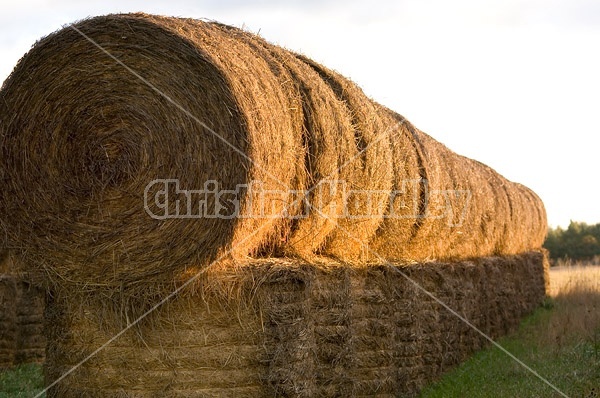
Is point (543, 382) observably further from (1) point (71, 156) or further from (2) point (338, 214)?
(1) point (71, 156)

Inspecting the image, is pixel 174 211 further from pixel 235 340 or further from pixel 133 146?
pixel 235 340

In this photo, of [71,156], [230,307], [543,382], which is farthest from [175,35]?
[543,382]

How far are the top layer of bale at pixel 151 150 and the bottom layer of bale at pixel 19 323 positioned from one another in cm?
522

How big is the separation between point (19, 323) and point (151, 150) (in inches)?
246

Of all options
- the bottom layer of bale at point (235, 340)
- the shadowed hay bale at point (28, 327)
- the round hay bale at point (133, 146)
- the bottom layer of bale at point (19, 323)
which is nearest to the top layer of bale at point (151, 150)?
the round hay bale at point (133, 146)

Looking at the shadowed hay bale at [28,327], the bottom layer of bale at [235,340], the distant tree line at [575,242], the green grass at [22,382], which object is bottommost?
the green grass at [22,382]

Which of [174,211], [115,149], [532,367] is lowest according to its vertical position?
[532,367]

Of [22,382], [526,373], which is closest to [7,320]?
[22,382]

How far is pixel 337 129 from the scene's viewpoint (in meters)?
6.69

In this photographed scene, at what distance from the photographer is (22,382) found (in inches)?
348

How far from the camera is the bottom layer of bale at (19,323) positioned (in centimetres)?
1046

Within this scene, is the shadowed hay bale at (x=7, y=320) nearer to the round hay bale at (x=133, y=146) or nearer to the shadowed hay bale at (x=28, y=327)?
the shadowed hay bale at (x=28, y=327)

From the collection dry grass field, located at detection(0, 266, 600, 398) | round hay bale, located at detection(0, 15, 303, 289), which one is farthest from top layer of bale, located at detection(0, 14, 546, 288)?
dry grass field, located at detection(0, 266, 600, 398)

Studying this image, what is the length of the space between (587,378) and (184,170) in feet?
15.3
